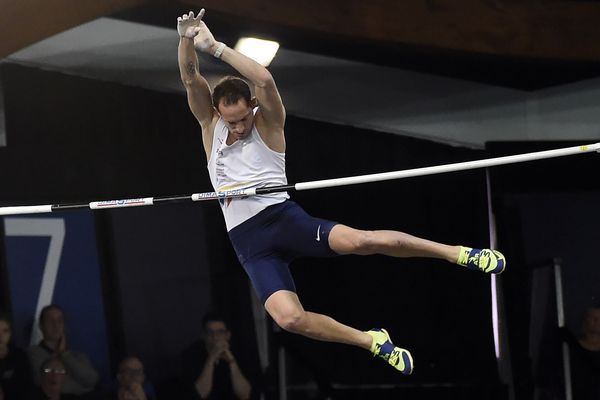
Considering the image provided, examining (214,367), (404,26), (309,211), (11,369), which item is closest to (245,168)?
(404,26)

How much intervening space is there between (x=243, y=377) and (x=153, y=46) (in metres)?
2.34

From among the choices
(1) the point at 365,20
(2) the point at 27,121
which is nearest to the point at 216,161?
(1) the point at 365,20

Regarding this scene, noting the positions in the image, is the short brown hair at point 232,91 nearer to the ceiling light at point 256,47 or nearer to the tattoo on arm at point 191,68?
the tattoo on arm at point 191,68

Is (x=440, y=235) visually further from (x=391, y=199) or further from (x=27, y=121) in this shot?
(x=27, y=121)

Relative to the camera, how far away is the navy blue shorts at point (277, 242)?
202 inches

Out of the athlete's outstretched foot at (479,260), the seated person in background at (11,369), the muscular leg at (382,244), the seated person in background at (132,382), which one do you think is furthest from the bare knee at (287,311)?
the seated person in background at (11,369)

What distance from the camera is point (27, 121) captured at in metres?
7.87

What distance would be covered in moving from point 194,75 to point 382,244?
3.71 ft

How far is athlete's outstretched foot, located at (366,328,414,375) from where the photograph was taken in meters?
5.18

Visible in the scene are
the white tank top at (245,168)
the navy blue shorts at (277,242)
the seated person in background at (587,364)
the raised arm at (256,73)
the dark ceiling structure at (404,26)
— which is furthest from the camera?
the seated person in background at (587,364)

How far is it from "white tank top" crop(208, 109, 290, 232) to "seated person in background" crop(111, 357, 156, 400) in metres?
2.71

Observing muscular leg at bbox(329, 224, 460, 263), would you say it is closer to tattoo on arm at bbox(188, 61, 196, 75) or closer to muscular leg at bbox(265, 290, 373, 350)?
muscular leg at bbox(265, 290, 373, 350)

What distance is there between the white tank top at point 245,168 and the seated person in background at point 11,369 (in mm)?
2917

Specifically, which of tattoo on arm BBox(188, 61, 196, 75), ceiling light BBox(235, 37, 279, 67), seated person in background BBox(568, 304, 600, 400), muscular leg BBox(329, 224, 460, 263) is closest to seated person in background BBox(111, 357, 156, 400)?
ceiling light BBox(235, 37, 279, 67)
